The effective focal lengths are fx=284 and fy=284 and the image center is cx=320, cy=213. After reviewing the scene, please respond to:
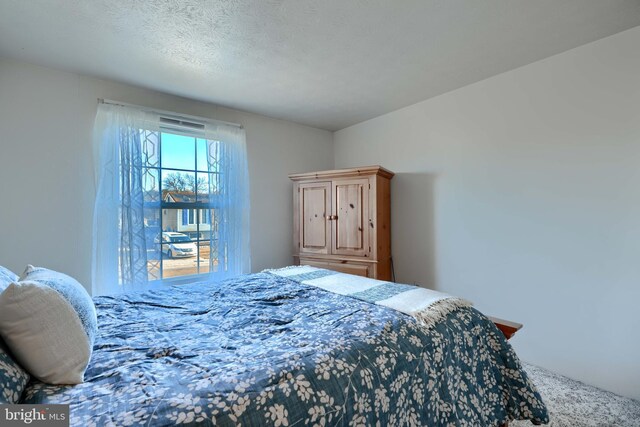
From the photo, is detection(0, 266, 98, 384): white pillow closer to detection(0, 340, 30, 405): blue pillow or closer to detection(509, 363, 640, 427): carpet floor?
detection(0, 340, 30, 405): blue pillow

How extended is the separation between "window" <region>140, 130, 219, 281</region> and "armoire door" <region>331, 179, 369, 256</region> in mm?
1310

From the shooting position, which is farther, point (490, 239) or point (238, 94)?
point (238, 94)

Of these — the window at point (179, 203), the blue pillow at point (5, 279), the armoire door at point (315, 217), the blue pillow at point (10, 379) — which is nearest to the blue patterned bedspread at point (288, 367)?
the blue pillow at point (10, 379)

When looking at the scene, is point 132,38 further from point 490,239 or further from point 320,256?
point 490,239

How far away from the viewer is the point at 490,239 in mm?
2543

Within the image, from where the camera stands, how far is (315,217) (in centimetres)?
337

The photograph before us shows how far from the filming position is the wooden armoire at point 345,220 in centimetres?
298

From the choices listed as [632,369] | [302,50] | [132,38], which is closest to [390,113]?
[302,50]

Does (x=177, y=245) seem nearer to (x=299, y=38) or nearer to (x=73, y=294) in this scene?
(x=73, y=294)

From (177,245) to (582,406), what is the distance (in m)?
3.39

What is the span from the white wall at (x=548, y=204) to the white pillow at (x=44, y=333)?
281 cm

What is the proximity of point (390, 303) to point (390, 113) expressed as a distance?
2.60 m

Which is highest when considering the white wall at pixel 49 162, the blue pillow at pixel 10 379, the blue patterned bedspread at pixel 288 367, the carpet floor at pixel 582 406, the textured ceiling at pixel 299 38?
the textured ceiling at pixel 299 38

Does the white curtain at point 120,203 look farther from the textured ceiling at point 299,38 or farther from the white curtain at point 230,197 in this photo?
the white curtain at point 230,197
